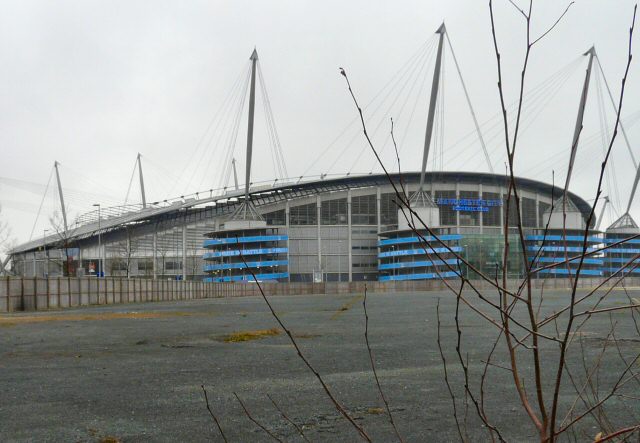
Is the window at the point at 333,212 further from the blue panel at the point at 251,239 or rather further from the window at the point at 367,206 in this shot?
the blue panel at the point at 251,239

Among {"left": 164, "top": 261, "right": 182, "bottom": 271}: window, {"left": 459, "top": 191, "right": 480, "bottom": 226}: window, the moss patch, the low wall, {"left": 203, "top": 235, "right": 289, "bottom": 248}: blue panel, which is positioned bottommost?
{"left": 164, "top": 261, "right": 182, "bottom": 271}: window

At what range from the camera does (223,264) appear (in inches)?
4161

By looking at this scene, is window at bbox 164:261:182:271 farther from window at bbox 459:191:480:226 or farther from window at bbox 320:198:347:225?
window at bbox 459:191:480:226

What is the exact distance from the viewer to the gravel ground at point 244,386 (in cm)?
422

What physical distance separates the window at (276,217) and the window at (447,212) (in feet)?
87.0

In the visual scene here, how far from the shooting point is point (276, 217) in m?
113

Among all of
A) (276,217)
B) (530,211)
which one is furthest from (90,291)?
(530,211)

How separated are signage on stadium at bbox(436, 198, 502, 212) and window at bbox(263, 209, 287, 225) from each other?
2622cm

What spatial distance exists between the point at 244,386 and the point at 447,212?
362ft

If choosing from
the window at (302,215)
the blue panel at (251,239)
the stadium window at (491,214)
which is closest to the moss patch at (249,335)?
the blue panel at (251,239)

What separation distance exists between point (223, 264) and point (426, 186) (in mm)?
37910

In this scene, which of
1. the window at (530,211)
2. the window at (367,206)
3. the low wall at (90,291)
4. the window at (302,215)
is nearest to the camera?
the low wall at (90,291)

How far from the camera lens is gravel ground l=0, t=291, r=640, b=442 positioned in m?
4.22

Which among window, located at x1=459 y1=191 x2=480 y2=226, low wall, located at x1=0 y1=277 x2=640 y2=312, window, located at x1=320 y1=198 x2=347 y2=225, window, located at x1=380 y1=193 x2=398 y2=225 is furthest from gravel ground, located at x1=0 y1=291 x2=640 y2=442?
window, located at x1=459 y1=191 x2=480 y2=226
